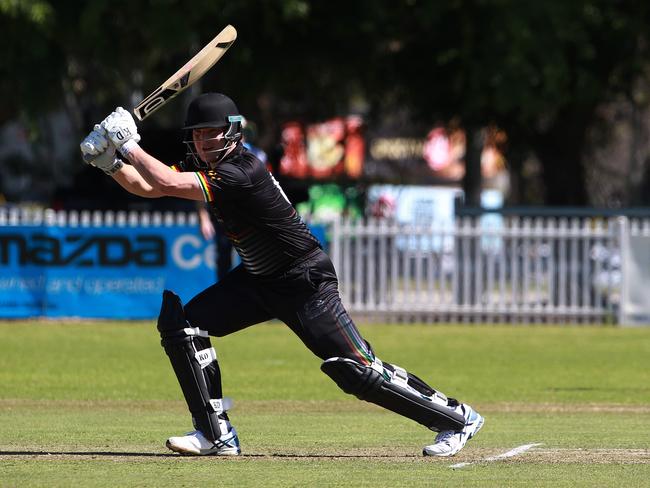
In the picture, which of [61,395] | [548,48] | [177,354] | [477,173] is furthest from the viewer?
[477,173]

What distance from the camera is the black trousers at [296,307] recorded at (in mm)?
7934

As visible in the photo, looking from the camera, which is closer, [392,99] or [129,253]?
[129,253]

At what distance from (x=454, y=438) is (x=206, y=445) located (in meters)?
1.39

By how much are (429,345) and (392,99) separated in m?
10.6

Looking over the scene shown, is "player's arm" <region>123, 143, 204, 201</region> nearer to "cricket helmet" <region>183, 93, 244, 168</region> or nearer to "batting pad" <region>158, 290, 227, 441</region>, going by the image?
"cricket helmet" <region>183, 93, 244, 168</region>

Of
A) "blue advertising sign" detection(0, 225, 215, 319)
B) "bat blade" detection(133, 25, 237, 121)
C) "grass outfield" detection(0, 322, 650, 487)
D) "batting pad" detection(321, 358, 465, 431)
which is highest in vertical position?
"bat blade" detection(133, 25, 237, 121)

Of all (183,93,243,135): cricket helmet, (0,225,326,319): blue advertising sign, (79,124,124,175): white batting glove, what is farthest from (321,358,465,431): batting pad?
(0,225,326,319): blue advertising sign

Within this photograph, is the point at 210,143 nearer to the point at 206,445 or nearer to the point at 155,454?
the point at 206,445

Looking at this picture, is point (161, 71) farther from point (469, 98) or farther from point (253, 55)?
point (469, 98)

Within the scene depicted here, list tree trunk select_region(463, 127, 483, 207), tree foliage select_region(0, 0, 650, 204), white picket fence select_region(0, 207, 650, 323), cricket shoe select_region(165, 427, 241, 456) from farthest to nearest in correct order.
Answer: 1. tree trunk select_region(463, 127, 483, 207)
2. tree foliage select_region(0, 0, 650, 204)
3. white picket fence select_region(0, 207, 650, 323)
4. cricket shoe select_region(165, 427, 241, 456)

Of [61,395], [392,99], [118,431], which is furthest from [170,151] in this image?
[118,431]

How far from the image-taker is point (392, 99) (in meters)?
26.5

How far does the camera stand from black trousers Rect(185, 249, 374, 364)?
26.0ft

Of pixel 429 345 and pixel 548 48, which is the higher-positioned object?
pixel 548 48
